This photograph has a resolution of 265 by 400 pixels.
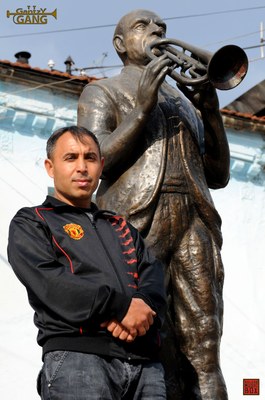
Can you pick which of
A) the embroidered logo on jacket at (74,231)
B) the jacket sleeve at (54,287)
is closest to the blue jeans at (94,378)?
the jacket sleeve at (54,287)

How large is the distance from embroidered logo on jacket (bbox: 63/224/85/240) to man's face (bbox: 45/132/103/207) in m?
0.19

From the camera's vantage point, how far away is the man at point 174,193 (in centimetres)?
526

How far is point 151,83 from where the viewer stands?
5.21m

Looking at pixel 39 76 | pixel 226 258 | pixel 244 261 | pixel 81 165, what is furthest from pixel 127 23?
pixel 244 261

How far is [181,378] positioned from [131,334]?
1.66 m

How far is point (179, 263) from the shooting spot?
543 centimetres

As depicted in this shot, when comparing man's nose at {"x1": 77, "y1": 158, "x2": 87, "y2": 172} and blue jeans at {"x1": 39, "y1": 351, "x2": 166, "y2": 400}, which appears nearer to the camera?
blue jeans at {"x1": 39, "y1": 351, "x2": 166, "y2": 400}

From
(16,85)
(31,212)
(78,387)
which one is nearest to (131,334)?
(78,387)

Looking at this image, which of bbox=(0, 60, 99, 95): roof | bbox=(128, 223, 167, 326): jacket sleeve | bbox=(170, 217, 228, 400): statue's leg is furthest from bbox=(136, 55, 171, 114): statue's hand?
bbox=(0, 60, 99, 95): roof

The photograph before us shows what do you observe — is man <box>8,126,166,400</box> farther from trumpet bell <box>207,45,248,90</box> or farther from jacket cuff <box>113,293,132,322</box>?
trumpet bell <box>207,45,248,90</box>

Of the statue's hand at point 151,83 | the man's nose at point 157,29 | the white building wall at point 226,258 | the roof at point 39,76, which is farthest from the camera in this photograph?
the roof at point 39,76

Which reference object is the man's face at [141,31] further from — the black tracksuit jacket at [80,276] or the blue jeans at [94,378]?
the blue jeans at [94,378]

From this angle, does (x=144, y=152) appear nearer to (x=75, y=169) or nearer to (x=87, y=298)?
(x=75, y=169)

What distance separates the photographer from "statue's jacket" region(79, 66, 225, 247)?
538 cm
